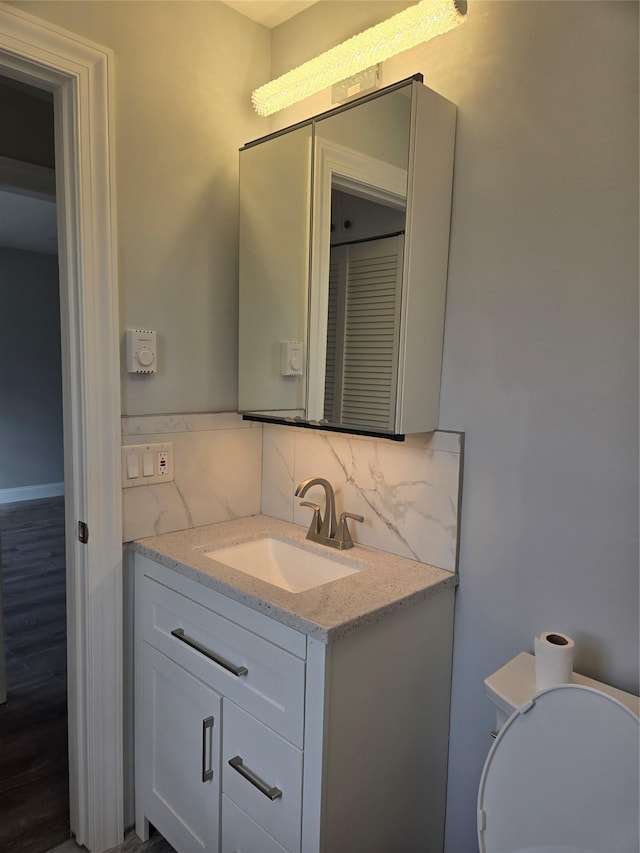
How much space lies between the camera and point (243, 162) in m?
1.71

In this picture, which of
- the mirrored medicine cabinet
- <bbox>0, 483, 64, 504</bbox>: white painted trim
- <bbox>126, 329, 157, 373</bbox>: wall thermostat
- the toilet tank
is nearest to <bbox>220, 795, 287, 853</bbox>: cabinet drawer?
the toilet tank

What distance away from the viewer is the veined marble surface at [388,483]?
1426 mm

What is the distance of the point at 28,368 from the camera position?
18.1ft

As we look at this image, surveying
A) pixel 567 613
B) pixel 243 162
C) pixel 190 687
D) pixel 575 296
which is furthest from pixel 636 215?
pixel 190 687

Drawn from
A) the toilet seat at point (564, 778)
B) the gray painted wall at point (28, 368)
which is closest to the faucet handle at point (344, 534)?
the toilet seat at point (564, 778)

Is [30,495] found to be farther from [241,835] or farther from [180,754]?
[241,835]

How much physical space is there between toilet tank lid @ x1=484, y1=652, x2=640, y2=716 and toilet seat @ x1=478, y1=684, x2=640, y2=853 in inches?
2.3

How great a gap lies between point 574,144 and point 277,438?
45.9 inches

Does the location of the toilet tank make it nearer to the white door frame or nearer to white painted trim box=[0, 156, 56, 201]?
the white door frame

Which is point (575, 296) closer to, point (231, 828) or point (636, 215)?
point (636, 215)

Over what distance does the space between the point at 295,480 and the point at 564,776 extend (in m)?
1.08

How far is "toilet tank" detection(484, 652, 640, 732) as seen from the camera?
1076 millimetres

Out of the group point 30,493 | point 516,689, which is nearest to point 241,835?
point 516,689

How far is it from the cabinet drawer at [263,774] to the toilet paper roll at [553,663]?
517 mm
